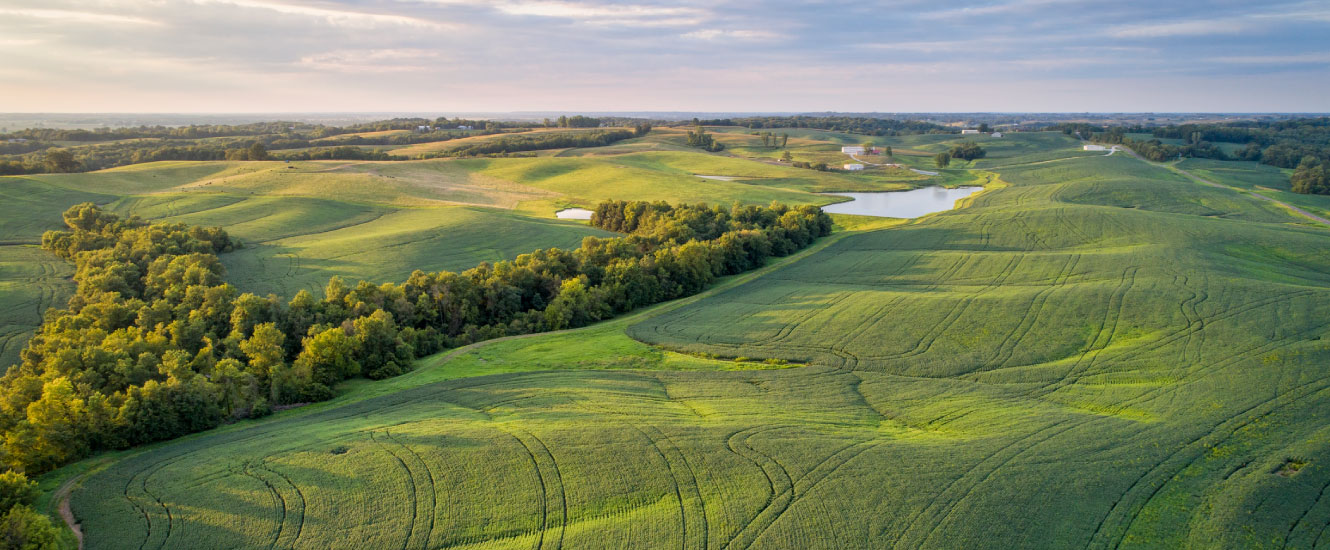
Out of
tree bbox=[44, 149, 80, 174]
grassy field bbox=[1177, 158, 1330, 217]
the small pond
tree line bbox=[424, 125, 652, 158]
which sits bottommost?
the small pond

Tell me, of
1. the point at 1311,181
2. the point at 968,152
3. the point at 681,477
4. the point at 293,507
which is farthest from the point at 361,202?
the point at 1311,181

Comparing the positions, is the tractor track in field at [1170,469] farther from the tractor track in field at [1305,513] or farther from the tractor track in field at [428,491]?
the tractor track in field at [428,491]

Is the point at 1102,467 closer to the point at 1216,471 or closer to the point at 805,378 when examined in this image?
the point at 1216,471

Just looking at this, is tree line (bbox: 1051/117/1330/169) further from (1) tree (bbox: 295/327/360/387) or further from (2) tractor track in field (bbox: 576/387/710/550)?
(1) tree (bbox: 295/327/360/387)

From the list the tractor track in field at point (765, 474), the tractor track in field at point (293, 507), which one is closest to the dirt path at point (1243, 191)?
the tractor track in field at point (765, 474)

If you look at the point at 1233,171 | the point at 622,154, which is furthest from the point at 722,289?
Answer: the point at 1233,171

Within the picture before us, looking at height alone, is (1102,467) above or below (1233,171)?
below

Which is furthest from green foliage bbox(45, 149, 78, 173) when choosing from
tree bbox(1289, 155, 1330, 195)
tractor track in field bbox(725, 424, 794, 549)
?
tree bbox(1289, 155, 1330, 195)
